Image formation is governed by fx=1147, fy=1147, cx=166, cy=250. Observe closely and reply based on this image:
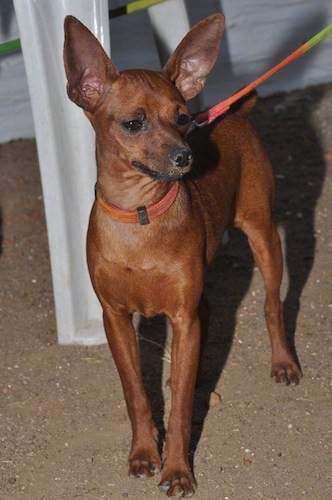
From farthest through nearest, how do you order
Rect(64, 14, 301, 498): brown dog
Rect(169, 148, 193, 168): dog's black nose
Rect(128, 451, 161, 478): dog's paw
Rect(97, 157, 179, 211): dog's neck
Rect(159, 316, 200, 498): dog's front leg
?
Rect(128, 451, 161, 478): dog's paw
Rect(159, 316, 200, 498): dog's front leg
Rect(97, 157, 179, 211): dog's neck
Rect(64, 14, 301, 498): brown dog
Rect(169, 148, 193, 168): dog's black nose

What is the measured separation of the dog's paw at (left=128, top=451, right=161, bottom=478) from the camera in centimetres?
488

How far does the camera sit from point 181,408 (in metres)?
4.79

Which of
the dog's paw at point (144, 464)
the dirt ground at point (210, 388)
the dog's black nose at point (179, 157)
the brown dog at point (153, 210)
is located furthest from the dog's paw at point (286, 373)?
the dog's black nose at point (179, 157)

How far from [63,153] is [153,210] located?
1.15 metres

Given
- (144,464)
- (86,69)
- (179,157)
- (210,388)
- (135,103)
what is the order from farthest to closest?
(210,388), (144,464), (86,69), (135,103), (179,157)

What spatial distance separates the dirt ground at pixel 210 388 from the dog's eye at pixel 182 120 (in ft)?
4.92

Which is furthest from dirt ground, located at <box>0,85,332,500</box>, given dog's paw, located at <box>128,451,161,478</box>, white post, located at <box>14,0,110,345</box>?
white post, located at <box>14,0,110,345</box>

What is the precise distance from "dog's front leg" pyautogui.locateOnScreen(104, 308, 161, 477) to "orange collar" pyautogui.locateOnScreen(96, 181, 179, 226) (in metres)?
0.47

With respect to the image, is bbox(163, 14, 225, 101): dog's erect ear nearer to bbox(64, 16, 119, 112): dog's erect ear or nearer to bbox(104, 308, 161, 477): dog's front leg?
bbox(64, 16, 119, 112): dog's erect ear

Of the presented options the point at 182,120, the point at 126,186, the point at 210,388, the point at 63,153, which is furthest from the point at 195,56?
the point at 210,388

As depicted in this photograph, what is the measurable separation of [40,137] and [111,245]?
3.78 ft

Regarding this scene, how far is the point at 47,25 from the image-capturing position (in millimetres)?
5398

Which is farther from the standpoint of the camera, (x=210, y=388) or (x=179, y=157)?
(x=210, y=388)

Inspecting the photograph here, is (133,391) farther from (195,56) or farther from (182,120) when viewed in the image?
(195,56)
